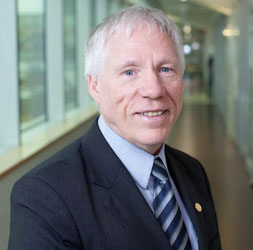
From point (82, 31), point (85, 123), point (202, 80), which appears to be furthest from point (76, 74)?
point (202, 80)

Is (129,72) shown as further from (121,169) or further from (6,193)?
(6,193)

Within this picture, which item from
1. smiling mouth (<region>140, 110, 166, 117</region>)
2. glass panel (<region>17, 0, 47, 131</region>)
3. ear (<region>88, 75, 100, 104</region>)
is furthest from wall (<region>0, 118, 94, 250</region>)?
smiling mouth (<region>140, 110, 166, 117</region>)

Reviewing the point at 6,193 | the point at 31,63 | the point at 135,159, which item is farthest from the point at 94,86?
the point at 31,63

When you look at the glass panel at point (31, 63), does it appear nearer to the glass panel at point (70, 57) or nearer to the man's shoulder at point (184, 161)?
the glass panel at point (70, 57)

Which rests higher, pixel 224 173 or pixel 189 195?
pixel 189 195

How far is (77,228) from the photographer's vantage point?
1200mm

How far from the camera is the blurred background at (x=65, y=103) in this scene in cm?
382

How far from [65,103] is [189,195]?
537 centimetres

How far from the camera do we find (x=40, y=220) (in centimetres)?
116

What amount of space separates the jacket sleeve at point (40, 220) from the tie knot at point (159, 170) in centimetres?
36

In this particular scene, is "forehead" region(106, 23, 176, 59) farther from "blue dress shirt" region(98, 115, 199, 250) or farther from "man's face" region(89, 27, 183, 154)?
"blue dress shirt" region(98, 115, 199, 250)

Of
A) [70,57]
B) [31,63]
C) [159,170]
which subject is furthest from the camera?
[70,57]

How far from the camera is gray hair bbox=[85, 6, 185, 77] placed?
1.35 m

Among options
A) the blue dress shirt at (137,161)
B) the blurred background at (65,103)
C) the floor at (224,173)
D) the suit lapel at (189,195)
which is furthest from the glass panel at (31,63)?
the blue dress shirt at (137,161)
